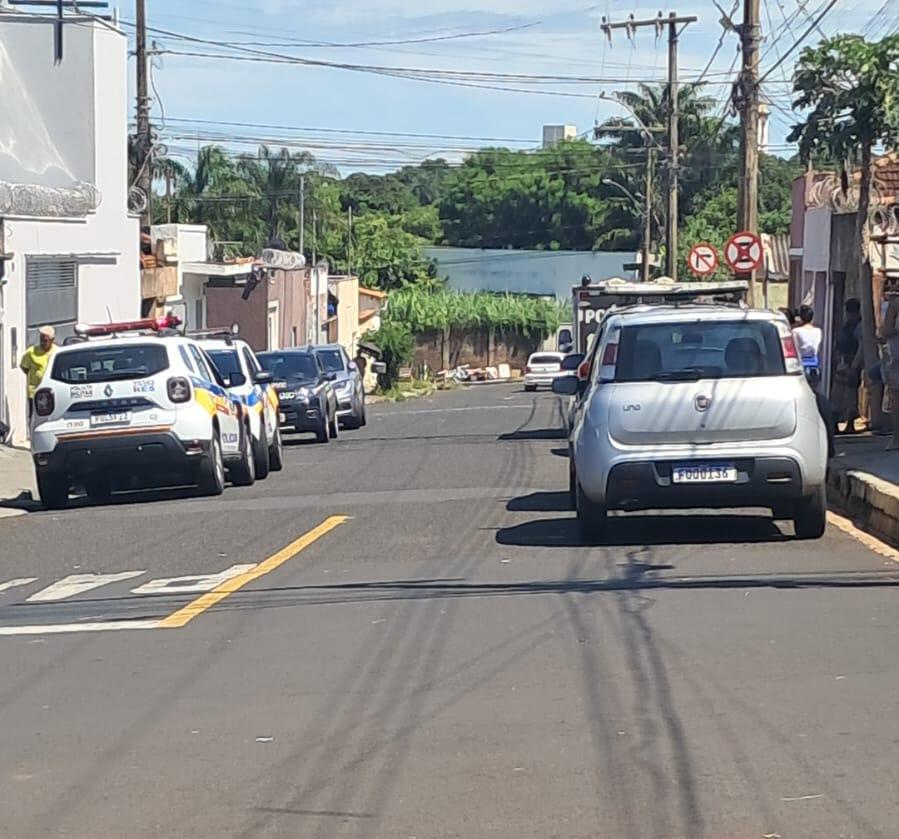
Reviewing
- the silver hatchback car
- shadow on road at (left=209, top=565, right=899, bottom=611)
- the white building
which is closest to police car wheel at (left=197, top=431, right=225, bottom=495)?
the silver hatchback car

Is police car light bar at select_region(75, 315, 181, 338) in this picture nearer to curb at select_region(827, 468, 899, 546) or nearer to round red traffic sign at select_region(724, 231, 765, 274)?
curb at select_region(827, 468, 899, 546)

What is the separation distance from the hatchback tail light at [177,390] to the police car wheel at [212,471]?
606mm

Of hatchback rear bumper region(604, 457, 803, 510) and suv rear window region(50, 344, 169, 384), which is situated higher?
suv rear window region(50, 344, 169, 384)

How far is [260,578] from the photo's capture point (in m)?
12.2

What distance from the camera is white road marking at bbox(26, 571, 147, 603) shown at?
38.8 feet

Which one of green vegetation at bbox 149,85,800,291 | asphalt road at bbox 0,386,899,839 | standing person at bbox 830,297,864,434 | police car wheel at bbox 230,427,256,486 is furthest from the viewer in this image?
green vegetation at bbox 149,85,800,291

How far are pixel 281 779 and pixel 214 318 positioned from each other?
1828 inches

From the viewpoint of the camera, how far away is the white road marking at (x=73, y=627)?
33.2ft

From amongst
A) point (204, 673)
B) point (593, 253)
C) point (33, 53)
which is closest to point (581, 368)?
point (204, 673)

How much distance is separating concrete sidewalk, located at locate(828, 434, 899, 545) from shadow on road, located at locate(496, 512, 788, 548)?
84cm

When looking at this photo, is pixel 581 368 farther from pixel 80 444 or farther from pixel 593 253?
pixel 593 253

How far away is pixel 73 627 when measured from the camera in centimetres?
1027

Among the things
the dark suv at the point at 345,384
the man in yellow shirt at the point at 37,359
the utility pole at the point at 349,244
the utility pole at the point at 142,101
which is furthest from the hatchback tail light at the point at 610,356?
the utility pole at the point at 349,244

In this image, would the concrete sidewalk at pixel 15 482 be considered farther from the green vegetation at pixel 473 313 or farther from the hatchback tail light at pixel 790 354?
the green vegetation at pixel 473 313
